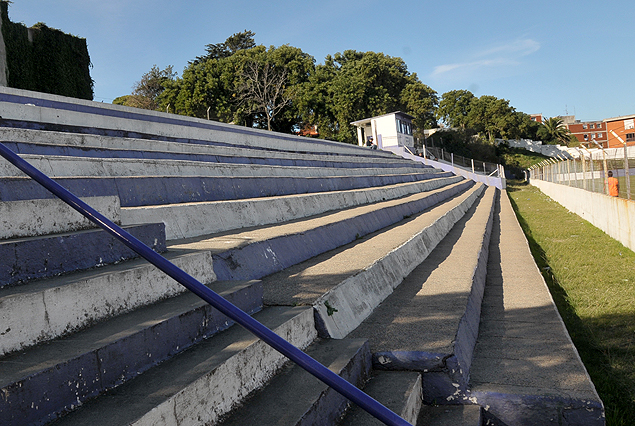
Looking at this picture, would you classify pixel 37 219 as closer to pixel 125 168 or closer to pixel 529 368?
pixel 125 168

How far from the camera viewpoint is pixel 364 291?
123 inches

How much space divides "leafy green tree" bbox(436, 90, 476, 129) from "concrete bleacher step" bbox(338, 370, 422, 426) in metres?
66.1

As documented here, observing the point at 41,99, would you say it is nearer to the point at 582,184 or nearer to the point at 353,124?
the point at 582,184

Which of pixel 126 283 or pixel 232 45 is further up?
pixel 232 45

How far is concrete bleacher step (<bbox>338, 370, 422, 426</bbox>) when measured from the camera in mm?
1937

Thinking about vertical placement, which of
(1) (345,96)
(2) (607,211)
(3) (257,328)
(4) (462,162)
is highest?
(1) (345,96)

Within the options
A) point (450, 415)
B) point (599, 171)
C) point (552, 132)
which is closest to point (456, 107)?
point (552, 132)

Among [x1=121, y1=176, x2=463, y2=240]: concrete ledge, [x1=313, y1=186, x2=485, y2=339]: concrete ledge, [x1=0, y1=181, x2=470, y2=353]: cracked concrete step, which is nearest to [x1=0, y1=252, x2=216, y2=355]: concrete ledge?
[x1=0, y1=181, x2=470, y2=353]: cracked concrete step

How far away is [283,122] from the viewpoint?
140 feet

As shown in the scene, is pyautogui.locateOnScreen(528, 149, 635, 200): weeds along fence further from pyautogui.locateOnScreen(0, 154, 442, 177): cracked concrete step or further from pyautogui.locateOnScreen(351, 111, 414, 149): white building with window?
pyautogui.locateOnScreen(351, 111, 414, 149): white building with window

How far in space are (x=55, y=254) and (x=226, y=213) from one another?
226cm

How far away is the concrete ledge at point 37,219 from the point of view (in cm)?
206

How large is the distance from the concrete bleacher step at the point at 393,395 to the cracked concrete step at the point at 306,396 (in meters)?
0.05

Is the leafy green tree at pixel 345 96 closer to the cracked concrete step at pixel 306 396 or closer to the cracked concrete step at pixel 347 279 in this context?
the cracked concrete step at pixel 347 279
